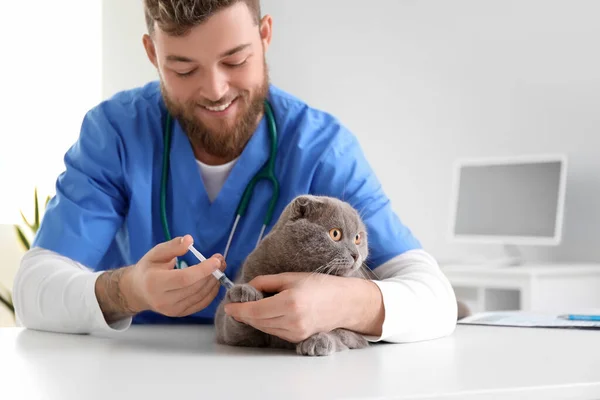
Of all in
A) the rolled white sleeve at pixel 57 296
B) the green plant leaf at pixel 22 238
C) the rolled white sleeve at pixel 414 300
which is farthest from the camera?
the green plant leaf at pixel 22 238

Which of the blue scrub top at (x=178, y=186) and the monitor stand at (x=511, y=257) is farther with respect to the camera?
the monitor stand at (x=511, y=257)

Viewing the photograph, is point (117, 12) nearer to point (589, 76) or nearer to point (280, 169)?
point (589, 76)

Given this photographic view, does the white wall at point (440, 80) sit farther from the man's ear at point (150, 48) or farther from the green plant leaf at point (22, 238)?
the man's ear at point (150, 48)

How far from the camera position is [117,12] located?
4.08 metres

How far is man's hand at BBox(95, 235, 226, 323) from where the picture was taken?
3.25 ft

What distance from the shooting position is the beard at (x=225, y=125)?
1.38 metres

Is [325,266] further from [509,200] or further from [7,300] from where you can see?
[7,300]

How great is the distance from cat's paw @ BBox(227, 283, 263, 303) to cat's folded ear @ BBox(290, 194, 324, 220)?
0.36 ft

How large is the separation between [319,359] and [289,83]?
338cm

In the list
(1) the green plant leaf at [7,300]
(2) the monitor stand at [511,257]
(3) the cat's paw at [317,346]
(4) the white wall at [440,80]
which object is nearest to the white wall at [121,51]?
(4) the white wall at [440,80]

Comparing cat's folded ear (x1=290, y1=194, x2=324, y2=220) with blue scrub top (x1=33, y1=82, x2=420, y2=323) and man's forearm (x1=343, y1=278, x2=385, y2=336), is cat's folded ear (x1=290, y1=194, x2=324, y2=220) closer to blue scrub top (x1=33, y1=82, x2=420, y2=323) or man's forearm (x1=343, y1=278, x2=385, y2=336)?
man's forearm (x1=343, y1=278, x2=385, y2=336)

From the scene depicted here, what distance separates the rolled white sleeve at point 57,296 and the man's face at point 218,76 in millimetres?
334

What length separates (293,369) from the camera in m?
0.86

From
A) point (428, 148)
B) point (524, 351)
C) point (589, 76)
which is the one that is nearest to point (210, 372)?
point (524, 351)
